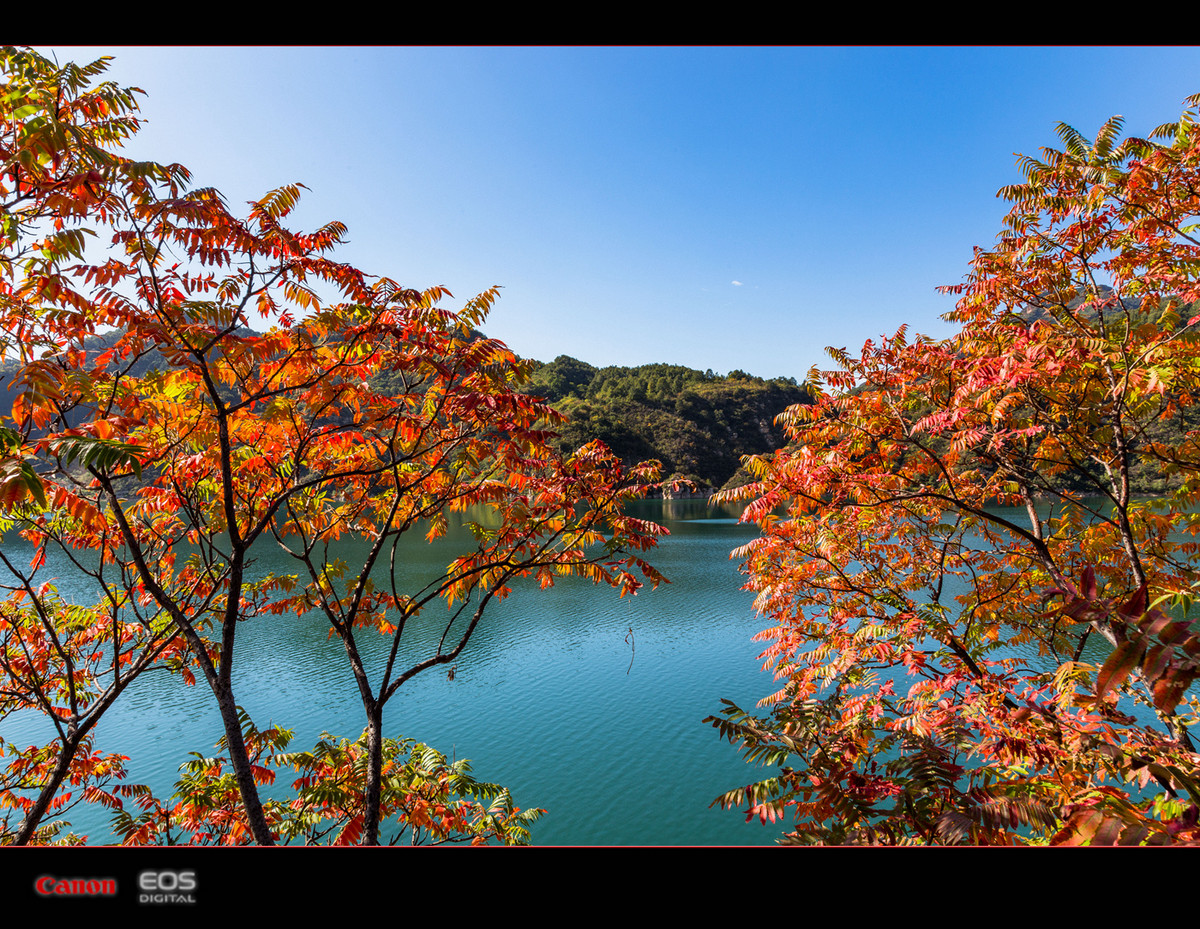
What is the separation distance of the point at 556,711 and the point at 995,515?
10304mm

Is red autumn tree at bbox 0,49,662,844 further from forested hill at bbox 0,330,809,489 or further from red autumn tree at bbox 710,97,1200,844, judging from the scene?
forested hill at bbox 0,330,809,489

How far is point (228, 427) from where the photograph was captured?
3832 millimetres

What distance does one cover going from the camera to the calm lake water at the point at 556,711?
354 inches

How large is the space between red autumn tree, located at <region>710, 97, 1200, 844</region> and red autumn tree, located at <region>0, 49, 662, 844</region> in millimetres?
1982

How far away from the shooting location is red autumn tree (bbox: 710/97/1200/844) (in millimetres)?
2979
